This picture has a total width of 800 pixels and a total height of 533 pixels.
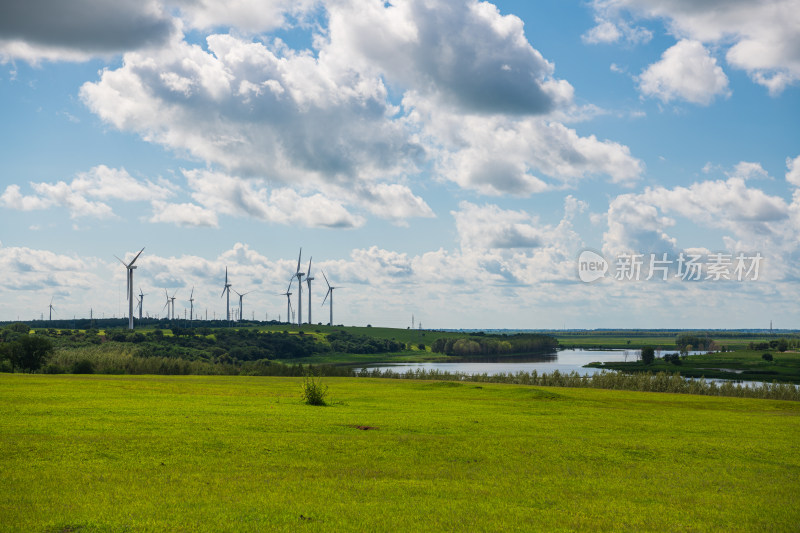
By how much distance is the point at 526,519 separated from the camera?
57.9ft

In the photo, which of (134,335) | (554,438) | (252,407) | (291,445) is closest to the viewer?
(291,445)

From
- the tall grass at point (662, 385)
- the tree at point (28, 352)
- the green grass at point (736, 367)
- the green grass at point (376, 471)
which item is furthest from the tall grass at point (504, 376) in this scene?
the green grass at point (376, 471)

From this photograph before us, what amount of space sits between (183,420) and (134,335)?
517ft

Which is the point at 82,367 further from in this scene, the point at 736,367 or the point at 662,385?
the point at 736,367

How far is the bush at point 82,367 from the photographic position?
10468 centimetres

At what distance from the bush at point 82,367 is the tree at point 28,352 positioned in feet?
24.3

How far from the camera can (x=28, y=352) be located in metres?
107

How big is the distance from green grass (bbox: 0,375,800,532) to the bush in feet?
230

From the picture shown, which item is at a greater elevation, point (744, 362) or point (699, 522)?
point (699, 522)

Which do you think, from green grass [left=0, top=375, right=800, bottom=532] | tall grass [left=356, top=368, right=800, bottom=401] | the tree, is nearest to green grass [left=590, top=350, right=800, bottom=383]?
tall grass [left=356, top=368, right=800, bottom=401]

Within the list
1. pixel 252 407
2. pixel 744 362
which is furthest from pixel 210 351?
pixel 744 362

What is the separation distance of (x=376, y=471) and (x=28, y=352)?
10545cm

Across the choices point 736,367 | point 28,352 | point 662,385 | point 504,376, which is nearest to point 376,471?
point 662,385

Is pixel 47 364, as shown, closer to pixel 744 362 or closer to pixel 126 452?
pixel 126 452
